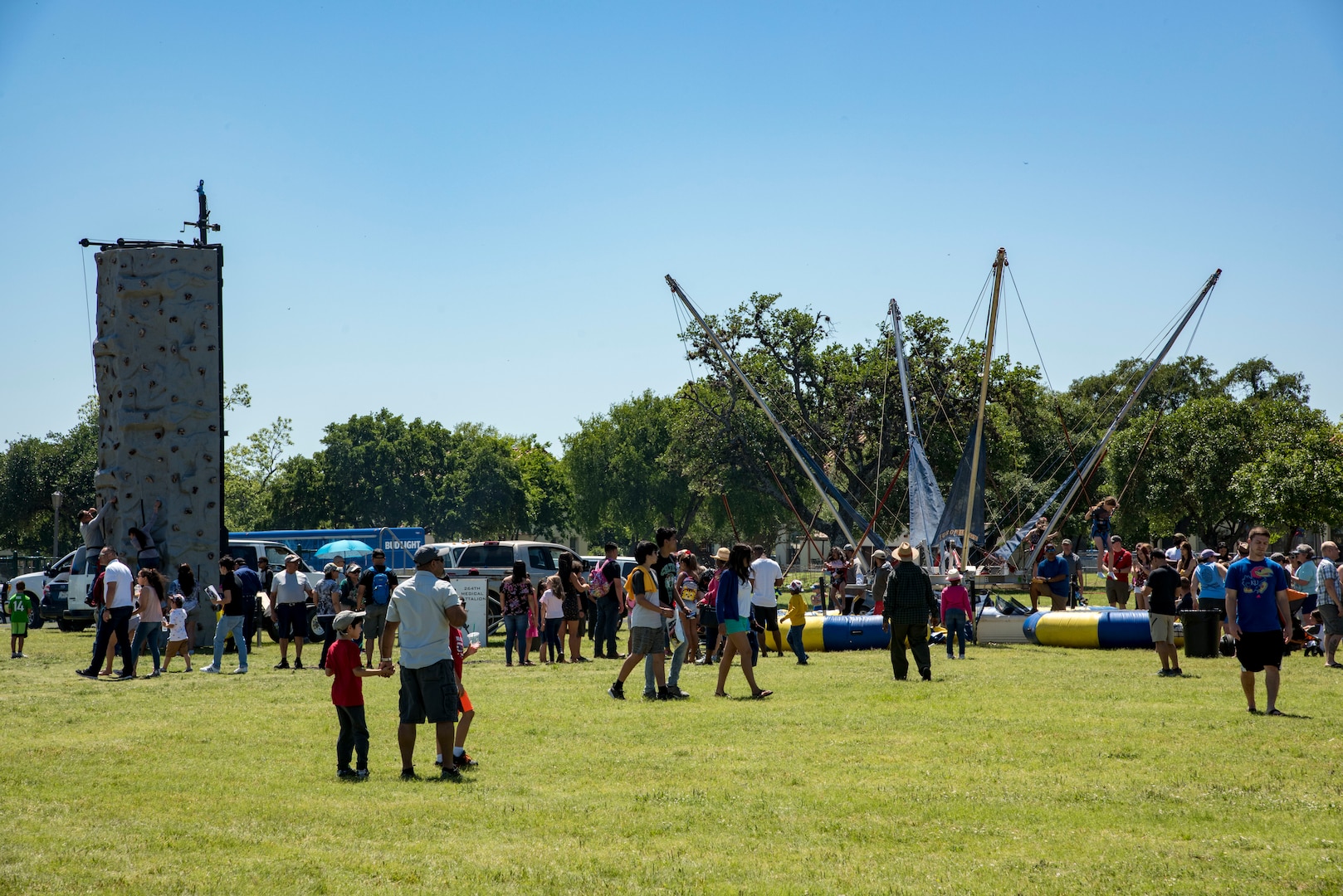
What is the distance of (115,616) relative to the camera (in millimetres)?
16219

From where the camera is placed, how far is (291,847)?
6.59 metres

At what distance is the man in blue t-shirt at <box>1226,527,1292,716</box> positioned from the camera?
10922mm

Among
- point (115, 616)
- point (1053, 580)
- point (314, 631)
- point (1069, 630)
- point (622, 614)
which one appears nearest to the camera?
point (115, 616)

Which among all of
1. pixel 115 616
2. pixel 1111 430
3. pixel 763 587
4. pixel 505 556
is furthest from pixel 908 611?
pixel 1111 430

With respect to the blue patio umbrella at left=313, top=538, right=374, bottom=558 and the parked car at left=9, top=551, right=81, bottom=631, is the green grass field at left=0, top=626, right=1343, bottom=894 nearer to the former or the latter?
the parked car at left=9, top=551, right=81, bottom=631

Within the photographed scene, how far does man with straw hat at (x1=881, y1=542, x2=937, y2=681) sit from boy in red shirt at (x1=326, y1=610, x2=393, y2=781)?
7453 mm

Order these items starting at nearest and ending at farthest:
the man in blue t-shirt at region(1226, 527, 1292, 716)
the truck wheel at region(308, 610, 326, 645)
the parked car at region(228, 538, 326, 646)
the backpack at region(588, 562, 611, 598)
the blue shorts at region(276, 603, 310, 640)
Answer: the man in blue t-shirt at region(1226, 527, 1292, 716)
the blue shorts at region(276, 603, 310, 640)
the backpack at region(588, 562, 611, 598)
the parked car at region(228, 538, 326, 646)
the truck wheel at region(308, 610, 326, 645)

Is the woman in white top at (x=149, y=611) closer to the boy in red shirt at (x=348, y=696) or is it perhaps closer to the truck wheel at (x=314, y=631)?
the truck wheel at (x=314, y=631)

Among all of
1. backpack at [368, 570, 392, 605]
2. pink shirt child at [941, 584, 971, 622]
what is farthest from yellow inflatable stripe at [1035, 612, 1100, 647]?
backpack at [368, 570, 392, 605]

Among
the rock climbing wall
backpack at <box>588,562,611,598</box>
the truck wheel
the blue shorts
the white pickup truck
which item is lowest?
the truck wheel

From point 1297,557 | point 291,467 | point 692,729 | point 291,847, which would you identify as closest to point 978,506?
point 1297,557

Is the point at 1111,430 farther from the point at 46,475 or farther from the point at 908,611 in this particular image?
the point at 46,475

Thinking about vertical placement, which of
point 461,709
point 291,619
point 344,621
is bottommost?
point 461,709

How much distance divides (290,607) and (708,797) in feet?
37.5
